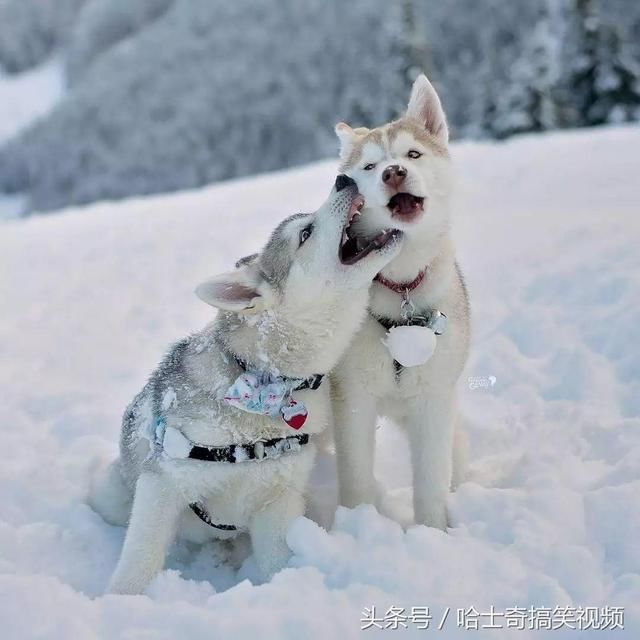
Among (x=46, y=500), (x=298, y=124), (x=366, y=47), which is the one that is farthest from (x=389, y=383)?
(x=366, y=47)

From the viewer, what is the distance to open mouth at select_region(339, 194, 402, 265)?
2820mm

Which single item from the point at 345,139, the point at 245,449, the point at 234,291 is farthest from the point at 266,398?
the point at 345,139

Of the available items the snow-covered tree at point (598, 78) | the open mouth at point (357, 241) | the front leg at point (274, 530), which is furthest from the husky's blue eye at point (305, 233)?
the snow-covered tree at point (598, 78)

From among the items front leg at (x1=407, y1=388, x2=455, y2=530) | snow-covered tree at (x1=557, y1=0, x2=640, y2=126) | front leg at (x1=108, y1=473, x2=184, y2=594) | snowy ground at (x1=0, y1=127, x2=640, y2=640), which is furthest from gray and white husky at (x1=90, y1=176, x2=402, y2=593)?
snow-covered tree at (x1=557, y1=0, x2=640, y2=126)

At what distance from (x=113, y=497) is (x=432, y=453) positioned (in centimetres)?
156

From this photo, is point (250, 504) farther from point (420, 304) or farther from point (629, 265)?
point (629, 265)

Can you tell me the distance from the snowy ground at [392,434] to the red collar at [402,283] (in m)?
0.43

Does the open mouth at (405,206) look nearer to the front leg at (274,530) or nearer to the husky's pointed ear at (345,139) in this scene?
the husky's pointed ear at (345,139)

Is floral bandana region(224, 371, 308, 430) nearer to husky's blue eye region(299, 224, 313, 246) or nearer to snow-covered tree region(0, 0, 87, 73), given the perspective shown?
husky's blue eye region(299, 224, 313, 246)

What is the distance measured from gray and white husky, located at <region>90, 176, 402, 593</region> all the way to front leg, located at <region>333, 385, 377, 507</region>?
9 cm

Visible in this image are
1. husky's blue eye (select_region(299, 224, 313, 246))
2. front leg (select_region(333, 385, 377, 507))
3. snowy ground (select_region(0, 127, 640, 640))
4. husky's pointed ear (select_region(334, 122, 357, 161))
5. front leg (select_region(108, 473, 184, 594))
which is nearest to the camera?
snowy ground (select_region(0, 127, 640, 640))

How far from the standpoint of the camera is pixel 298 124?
41.5 m

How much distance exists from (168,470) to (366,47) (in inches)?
1768

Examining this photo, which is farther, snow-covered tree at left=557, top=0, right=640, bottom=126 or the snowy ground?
snow-covered tree at left=557, top=0, right=640, bottom=126
